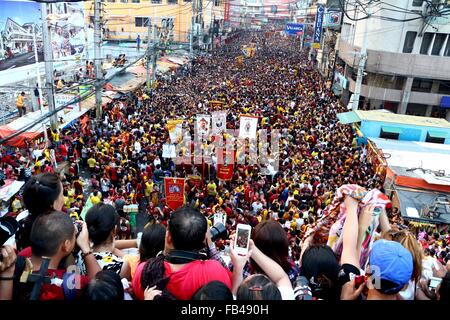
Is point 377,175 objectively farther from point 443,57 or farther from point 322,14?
point 322,14

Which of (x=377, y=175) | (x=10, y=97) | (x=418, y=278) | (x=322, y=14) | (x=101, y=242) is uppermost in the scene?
(x=322, y=14)

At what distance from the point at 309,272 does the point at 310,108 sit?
18.7 metres

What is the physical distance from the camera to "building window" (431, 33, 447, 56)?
2133 cm

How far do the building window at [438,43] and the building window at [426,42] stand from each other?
0.29m

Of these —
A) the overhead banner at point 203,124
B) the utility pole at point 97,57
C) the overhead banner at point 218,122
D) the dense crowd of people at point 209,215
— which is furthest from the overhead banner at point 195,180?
the utility pole at point 97,57

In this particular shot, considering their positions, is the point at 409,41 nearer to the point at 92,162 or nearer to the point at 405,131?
the point at 405,131

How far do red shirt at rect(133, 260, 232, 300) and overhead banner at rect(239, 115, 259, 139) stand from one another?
1084cm

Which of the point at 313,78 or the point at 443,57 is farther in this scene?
the point at 313,78

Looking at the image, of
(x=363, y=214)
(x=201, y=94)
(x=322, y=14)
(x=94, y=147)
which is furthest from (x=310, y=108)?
(x=363, y=214)

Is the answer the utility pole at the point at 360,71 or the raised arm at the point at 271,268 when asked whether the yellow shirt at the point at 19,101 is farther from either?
the utility pole at the point at 360,71

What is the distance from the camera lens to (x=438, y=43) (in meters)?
21.5

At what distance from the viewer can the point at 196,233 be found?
2447 millimetres

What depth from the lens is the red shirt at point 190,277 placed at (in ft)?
7.43

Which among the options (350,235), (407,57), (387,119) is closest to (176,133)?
(387,119)
